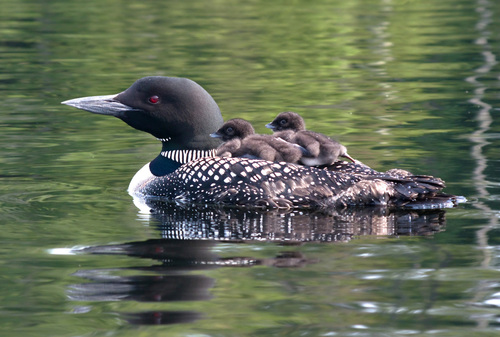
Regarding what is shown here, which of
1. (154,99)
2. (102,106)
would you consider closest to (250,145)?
(154,99)

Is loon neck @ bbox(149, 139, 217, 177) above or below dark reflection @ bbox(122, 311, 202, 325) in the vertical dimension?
above

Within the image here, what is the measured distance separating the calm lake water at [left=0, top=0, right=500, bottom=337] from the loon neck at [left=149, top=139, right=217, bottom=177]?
29 cm

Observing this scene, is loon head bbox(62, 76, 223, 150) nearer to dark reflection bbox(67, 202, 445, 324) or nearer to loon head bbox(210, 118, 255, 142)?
loon head bbox(210, 118, 255, 142)

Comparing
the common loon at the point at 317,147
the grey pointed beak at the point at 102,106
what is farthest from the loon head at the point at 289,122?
the grey pointed beak at the point at 102,106

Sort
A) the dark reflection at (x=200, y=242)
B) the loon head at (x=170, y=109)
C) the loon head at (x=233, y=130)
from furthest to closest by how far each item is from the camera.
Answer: the loon head at (x=170, y=109) → the loon head at (x=233, y=130) → the dark reflection at (x=200, y=242)

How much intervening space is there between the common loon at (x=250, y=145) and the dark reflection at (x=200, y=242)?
14.3 inches

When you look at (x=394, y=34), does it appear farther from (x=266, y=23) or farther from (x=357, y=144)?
(x=357, y=144)

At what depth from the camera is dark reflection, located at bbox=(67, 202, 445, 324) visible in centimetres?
390

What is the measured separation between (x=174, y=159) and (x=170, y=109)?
1.00 feet

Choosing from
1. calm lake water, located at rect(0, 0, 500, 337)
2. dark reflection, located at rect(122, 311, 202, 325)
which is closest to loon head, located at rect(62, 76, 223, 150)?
calm lake water, located at rect(0, 0, 500, 337)

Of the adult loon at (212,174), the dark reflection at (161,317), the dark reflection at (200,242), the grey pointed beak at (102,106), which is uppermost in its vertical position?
the grey pointed beak at (102,106)

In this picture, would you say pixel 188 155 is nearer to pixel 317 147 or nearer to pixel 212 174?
pixel 212 174

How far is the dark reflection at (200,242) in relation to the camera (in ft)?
12.8

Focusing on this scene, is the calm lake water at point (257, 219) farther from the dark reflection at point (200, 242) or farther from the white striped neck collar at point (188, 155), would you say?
the white striped neck collar at point (188, 155)
